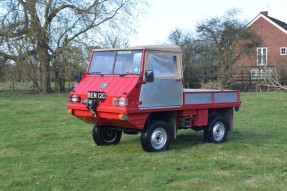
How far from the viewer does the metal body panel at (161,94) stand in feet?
30.5

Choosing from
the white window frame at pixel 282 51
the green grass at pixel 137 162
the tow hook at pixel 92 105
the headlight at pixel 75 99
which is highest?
the white window frame at pixel 282 51

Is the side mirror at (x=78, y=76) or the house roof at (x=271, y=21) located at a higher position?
the house roof at (x=271, y=21)

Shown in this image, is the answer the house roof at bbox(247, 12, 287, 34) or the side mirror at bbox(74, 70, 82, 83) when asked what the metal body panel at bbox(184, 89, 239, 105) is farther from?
the house roof at bbox(247, 12, 287, 34)

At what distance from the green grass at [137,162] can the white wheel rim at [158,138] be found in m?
0.29

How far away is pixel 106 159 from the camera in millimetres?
8898

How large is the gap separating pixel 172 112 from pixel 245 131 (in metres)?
3.95

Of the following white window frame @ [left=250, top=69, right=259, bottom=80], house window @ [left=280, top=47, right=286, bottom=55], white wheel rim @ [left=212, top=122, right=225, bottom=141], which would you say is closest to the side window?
white wheel rim @ [left=212, top=122, right=225, bottom=141]

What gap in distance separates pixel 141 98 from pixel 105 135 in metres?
2.07

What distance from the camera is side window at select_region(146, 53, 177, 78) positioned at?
31.7 feet

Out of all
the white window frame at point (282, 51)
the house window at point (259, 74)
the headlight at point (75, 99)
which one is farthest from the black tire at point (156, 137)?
the white window frame at point (282, 51)

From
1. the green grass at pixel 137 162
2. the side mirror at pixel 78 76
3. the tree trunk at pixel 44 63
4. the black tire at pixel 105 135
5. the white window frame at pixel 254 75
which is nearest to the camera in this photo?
the green grass at pixel 137 162

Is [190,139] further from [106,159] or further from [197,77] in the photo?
[197,77]

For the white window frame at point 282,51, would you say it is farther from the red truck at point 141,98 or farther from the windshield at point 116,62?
the windshield at point 116,62

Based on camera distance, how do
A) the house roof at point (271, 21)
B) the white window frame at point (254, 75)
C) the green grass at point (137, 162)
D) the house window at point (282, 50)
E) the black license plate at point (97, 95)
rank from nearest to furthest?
the green grass at point (137, 162)
the black license plate at point (97, 95)
the white window frame at point (254, 75)
the house window at point (282, 50)
the house roof at point (271, 21)
